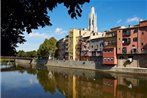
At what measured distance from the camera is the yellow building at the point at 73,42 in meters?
95.1

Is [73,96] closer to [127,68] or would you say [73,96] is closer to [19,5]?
[19,5]

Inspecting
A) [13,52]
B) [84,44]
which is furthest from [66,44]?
[13,52]

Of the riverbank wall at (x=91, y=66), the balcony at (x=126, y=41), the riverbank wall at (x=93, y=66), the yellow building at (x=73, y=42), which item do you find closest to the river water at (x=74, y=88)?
the riverbank wall at (x=93, y=66)

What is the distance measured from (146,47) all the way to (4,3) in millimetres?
55930

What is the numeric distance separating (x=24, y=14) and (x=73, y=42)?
292 ft

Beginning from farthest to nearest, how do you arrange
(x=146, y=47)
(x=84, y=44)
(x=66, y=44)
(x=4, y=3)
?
(x=66, y=44) < (x=84, y=44) < (x=146, y=47) < (x=4, y=3)

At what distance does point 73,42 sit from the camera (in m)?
95.6

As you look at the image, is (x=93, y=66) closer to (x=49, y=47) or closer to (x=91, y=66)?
(x=91, y=66)

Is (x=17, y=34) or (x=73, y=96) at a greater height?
(x=17, y=34)

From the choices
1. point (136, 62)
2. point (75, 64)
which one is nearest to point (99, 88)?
point (136, 62)

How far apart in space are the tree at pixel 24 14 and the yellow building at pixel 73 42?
285 feet

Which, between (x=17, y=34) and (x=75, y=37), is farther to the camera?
(x=75, y=37)

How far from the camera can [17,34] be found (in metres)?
7.23

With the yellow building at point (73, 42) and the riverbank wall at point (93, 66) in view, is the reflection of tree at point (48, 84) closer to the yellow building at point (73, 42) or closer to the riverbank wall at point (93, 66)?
the riverbank wall at point (93, 66)
